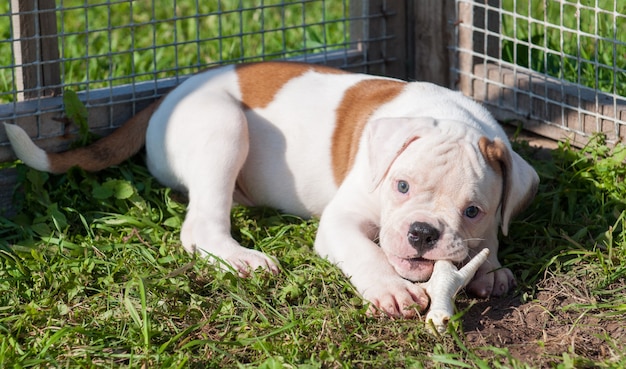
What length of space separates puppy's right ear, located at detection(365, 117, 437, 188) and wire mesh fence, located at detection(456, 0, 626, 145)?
141 centimetres

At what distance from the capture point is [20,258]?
418 cm

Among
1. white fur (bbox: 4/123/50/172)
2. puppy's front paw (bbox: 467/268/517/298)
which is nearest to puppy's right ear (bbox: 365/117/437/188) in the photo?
puppy's front paw (bbox: 467/268/517/298)

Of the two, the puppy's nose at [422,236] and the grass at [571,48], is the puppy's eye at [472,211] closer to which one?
the puppy's nose at [422,236]

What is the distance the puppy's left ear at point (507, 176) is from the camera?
3873 mm

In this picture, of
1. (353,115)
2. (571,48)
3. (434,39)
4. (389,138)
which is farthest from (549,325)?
(571,48)

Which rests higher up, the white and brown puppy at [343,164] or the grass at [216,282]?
the white and brown puppy at [343,164]

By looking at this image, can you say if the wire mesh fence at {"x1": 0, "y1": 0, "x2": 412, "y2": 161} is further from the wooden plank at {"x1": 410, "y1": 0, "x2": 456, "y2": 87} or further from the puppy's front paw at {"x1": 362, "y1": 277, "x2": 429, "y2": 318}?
the puppy's front paw at {"x1": 362, "y1": 277, "x2": 429, "y2": 318}

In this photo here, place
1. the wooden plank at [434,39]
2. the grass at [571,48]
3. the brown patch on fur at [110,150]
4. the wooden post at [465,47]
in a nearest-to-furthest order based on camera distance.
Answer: the brown patch on fur at [110,150], the grass at [571,48], the wooden post at [465,47], the wooden plank at [434,39]

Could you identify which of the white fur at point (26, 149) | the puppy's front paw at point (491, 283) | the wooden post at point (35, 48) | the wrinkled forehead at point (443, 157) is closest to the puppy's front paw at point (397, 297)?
the puppy's front paw at point (491, 283)

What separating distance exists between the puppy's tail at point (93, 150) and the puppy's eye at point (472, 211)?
1938 millimetres

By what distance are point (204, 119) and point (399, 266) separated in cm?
140

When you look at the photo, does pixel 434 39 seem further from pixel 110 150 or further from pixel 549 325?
pixel 549 325

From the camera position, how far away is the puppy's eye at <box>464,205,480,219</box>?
380 cm

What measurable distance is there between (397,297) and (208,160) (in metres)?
1.37
